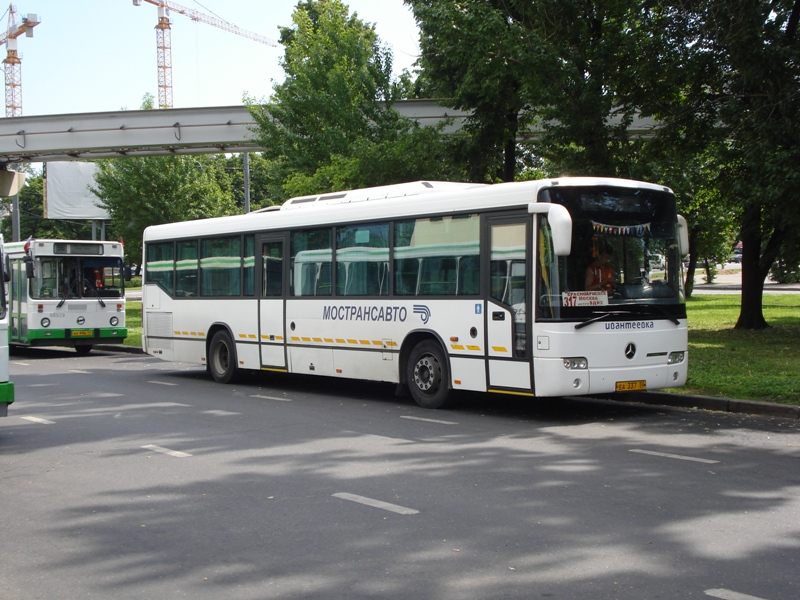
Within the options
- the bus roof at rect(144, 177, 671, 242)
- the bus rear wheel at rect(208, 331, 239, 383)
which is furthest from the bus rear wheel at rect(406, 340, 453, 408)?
the bus rear wheel at rect(208, 331, 239, 383)

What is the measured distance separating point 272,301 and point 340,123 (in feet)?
36.2

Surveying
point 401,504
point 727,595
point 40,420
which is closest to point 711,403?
point 401,504

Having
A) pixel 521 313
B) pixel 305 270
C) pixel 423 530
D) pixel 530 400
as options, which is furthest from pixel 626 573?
pixel 305 270

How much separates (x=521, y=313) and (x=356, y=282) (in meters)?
3.52

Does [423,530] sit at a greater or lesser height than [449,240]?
lesser

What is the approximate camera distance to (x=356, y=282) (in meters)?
14.6

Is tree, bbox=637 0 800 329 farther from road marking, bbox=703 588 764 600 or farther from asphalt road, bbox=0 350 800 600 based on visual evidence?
road marking, bbox=703 588 764 600

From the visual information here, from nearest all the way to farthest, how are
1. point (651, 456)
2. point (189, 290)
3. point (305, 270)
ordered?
point (651, 456), point (305, 270), point (189, 290)

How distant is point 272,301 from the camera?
1625 centimetres

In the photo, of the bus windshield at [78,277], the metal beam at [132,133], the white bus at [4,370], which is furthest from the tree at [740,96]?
the metal beam at [132,133]

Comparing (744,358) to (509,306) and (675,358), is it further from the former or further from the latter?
(509,306)

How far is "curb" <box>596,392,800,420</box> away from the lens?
1193cm

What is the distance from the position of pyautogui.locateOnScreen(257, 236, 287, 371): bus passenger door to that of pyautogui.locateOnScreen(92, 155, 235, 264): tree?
28.0 m

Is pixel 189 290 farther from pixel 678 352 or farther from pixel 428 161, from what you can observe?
pixel 678 352
